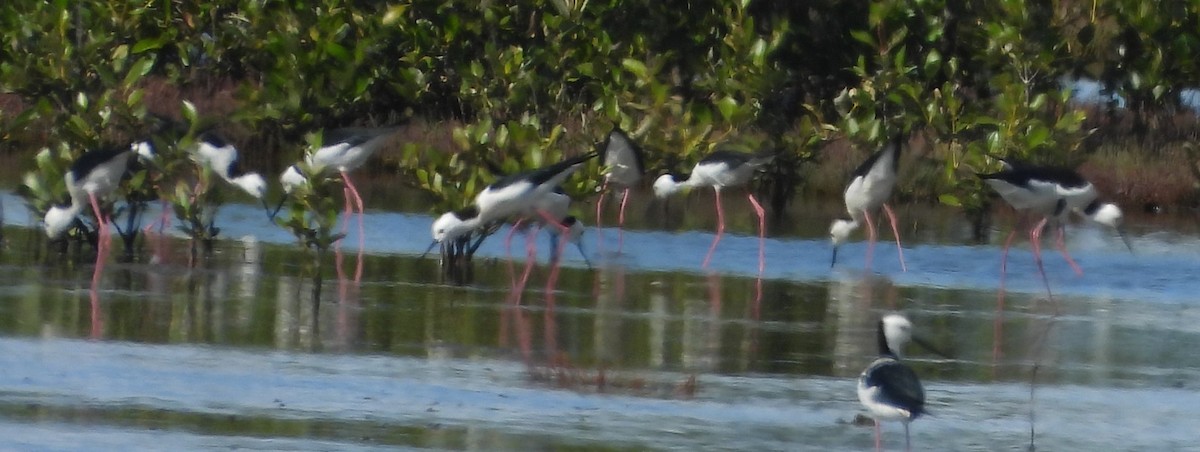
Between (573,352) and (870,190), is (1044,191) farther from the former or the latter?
(573,352)

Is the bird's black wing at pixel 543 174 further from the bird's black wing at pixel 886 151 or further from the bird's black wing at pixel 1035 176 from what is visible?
the bird's black wing at pixel 1035 176

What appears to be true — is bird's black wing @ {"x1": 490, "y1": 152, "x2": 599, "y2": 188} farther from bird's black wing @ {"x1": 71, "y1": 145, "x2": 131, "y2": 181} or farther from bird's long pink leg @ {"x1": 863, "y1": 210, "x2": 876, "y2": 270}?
bird's long pink leg @ {"x1": 863, "y1": 210, "x2": 876, "y2": 270}

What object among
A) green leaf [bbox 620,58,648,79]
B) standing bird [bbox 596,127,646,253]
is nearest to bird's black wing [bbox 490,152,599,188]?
standing bird [bbox 596,127,646,253]

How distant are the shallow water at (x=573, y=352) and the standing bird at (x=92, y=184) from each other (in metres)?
0.27

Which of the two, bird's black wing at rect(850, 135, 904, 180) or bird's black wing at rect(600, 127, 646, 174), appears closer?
bird's black wing at rect(850, 135, 904, 180)

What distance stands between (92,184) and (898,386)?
6802 mm

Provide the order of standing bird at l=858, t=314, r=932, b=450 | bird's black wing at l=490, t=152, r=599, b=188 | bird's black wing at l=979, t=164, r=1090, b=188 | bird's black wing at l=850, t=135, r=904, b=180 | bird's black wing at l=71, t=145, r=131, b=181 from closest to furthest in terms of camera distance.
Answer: standing bird at l=858, t=314, r=932, b=450, bird's black wing at l=490, t=152, r=599, b=188, bird's black wing at l=71, t=145, r=131, b=181, bird's black wing at l=979, t=164, r=1090, b=188, bird's black wing at l=850, t=135, r=904, b=180

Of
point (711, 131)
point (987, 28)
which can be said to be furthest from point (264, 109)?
point (987, 28)

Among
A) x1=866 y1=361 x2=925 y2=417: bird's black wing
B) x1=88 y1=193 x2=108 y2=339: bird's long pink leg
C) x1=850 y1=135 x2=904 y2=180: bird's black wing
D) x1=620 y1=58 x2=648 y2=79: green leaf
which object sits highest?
x1=620 y1=58 x2=648 y2=79: green leaf

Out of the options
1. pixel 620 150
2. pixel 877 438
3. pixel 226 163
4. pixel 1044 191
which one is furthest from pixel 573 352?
pixel 620 150

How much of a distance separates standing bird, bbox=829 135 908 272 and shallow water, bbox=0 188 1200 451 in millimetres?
207

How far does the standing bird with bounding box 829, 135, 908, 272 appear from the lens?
48.6ft

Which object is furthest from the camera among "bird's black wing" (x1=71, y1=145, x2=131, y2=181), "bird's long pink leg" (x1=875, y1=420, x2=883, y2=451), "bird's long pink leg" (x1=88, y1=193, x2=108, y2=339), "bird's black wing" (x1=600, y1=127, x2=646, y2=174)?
"bird's black wing" (x1=600, y1=127, x2=646, y2=174)

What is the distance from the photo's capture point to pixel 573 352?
1001cm
